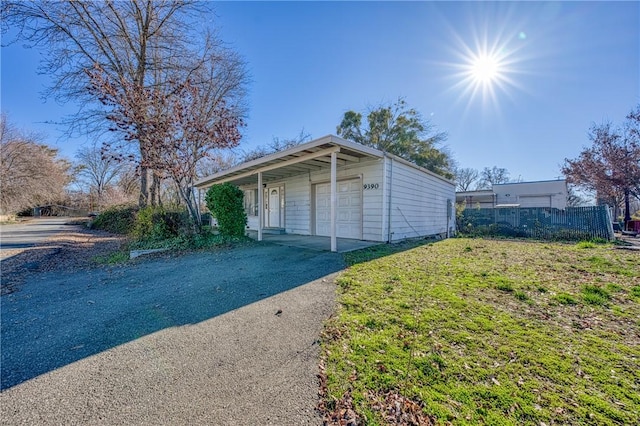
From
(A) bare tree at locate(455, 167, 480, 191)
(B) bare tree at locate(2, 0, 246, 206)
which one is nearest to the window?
(B) bare tree at locate(2, 0, 246, 206)

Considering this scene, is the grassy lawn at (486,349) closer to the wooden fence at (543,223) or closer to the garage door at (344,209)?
the garage door at (344,209)

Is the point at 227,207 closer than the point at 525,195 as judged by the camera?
Yes

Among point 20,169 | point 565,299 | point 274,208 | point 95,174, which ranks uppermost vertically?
point 95,174

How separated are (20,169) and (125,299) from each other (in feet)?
93.8

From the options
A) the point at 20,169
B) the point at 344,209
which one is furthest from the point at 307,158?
the point at 20,169

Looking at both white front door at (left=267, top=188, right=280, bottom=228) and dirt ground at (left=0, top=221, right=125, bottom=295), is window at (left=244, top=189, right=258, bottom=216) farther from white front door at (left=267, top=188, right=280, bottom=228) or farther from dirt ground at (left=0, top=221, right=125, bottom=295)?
dirt ground at (left=0, top=221, right=125, bottom=295)

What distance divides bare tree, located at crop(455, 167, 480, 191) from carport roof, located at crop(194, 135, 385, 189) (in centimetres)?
3518

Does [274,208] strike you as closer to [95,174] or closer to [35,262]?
[35,262]

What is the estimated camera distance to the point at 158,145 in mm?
7652

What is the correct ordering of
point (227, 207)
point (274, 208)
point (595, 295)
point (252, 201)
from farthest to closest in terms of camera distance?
point (252, 201)
point (274, 208)
point (227, 207)
point (595, 295)

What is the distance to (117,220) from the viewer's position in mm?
16484

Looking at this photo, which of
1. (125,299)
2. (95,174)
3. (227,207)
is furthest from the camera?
(95,174)

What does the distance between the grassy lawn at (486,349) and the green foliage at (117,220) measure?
1618cm

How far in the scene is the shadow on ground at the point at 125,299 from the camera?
2535 mm
